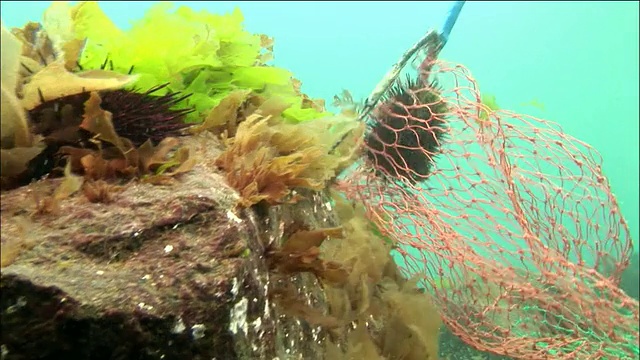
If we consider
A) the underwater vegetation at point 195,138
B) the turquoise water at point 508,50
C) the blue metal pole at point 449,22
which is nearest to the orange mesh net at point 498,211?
the underwater vegetation at point 195,138

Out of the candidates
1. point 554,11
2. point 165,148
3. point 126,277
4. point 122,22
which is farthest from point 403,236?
point 122,22

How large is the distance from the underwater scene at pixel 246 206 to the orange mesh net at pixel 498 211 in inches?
0.8

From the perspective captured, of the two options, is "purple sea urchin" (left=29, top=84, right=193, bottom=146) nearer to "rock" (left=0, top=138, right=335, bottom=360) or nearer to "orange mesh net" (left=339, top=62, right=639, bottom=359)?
"rock" (left=0, top=138, right=335, bottom=360)

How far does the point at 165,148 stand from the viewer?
6.24ft

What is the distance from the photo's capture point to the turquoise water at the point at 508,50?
72.9 m

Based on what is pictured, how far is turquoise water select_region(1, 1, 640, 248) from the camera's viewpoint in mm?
72938

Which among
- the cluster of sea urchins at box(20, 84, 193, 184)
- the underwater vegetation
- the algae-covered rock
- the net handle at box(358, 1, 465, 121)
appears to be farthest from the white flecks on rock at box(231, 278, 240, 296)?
the net handle at box(358, 1, 465, 121)

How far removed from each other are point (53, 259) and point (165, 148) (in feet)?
2.19

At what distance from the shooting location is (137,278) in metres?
1.43

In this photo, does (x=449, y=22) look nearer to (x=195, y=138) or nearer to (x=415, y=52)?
(x=415, y=52)

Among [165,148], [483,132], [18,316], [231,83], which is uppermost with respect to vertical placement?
[231,83]

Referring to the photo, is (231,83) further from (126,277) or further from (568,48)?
(568,48)

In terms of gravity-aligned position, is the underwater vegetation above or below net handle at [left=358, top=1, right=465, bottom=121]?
below

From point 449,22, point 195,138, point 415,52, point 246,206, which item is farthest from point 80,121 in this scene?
point 449,22
